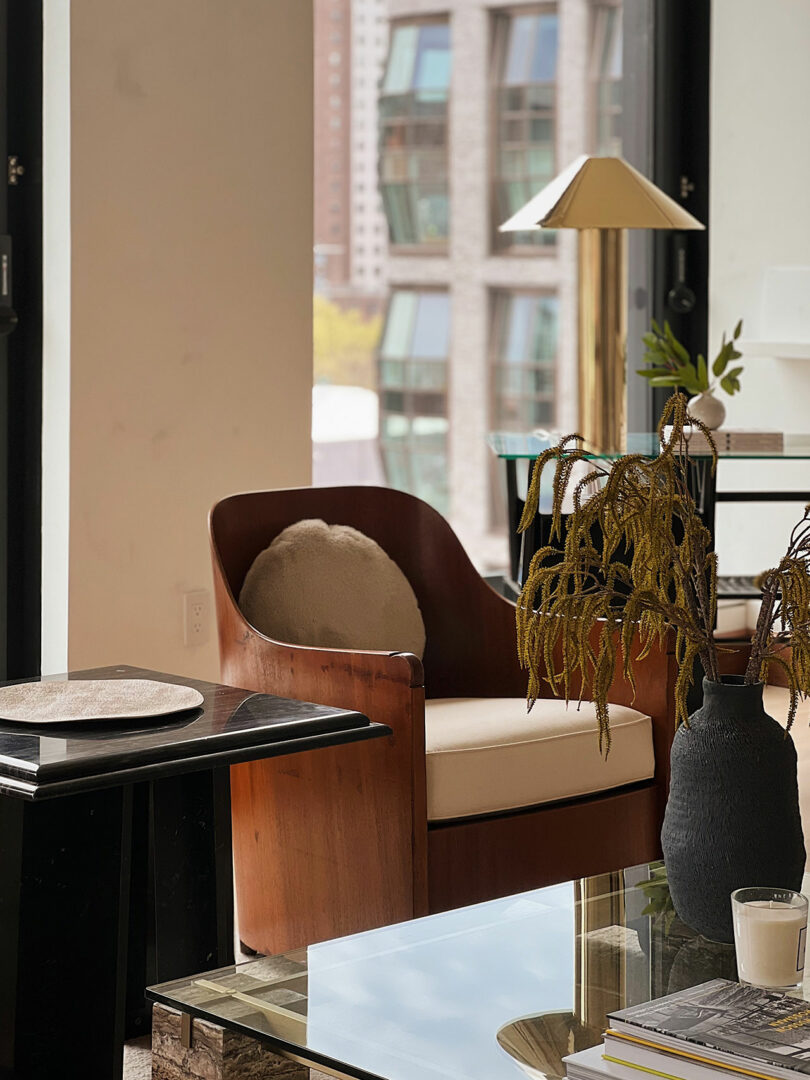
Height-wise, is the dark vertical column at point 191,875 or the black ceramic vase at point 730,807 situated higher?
the black ceramic vase at point 730,807

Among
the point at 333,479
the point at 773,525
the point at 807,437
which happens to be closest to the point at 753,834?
the point at 807,437

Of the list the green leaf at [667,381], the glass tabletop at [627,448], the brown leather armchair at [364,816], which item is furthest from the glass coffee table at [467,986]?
the green leaf at [667,381]

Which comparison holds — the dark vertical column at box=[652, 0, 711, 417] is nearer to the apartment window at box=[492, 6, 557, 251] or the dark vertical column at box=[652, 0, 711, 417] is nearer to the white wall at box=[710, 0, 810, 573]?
the white wall at box=[710, 0, 810, 573]

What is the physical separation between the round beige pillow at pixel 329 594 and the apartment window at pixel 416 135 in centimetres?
636

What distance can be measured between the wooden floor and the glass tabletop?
0.65 m

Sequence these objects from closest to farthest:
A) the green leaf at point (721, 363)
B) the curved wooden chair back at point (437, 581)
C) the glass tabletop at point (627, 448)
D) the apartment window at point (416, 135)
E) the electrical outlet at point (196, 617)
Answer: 1. the curved wooden chair back at point (437, 581)
2. the electrical outlet at point (196, 617)
3. the glass tabletop at point (627, 448)
4. the green leaf at point (721, 363)
5. the apartment window at point (416, 135)

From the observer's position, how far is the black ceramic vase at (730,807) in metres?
1.64

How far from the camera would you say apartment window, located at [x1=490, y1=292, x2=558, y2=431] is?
8.62 metres

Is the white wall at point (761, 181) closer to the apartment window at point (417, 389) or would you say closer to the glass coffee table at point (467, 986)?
the glass coffee table at point (467, 986)

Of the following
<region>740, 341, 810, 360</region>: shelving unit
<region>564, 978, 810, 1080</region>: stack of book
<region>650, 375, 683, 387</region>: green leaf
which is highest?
<region>740, 341, 810, 360</region>: shelving unit

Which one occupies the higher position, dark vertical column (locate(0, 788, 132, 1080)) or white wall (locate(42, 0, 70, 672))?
white wall (locate(42, 0, 70, 672))

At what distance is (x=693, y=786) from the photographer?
1.66m

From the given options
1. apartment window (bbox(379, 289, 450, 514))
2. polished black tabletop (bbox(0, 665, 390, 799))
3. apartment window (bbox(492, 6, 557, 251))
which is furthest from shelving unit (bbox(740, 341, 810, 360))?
apartment window (bbox(492, 6, 557, 251))

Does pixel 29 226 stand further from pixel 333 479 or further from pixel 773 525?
pixel 333 479
